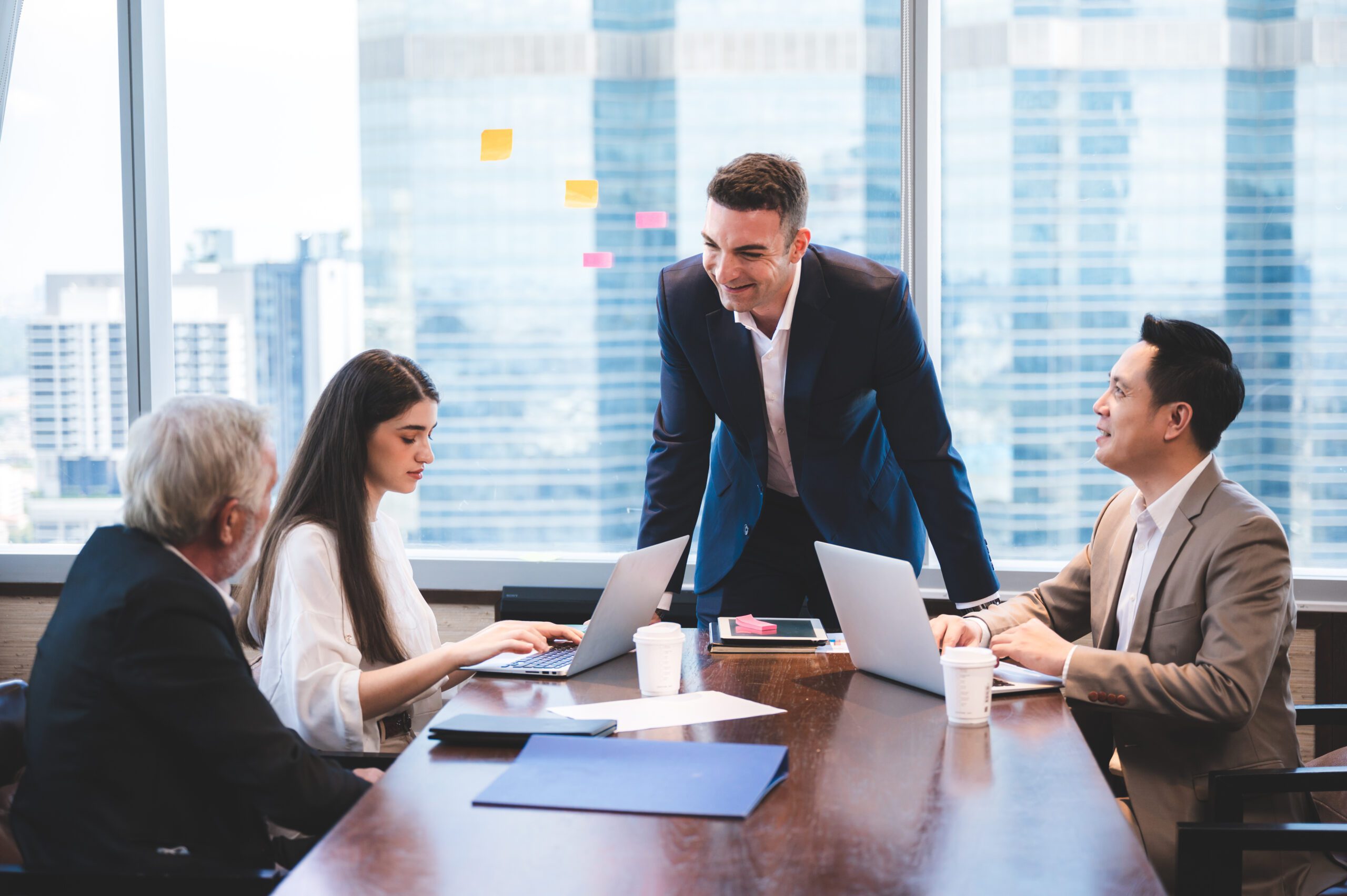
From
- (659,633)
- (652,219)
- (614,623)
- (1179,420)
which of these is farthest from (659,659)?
(652,219)

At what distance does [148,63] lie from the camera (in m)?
3.61

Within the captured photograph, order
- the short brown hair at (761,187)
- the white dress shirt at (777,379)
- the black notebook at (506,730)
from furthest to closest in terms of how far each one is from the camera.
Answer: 1. the white dress shirt at (777,379)
2. the short brown hair at (761,187)
3. the black notebook at (506,730)

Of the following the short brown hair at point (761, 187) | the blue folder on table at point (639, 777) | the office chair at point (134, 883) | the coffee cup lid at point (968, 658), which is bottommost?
the office chair at point (134, 883)

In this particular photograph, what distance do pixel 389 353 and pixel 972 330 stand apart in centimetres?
188

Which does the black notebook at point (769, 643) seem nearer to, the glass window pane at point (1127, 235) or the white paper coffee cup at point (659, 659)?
the white paper coffee cup at point (659, 659)

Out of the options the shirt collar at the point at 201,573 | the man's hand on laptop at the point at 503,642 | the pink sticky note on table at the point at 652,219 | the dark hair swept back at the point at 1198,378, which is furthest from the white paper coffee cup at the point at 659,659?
the pink sticky note on table at the point at 652,219

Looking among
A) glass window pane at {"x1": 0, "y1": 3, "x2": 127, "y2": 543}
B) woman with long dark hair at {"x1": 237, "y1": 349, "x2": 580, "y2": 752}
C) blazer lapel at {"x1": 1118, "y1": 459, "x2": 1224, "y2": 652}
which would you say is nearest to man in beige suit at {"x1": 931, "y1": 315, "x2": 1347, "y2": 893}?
blazer lapel at {"x1": 1118, "y1": 459, "x2": 1224, "y2": 652}

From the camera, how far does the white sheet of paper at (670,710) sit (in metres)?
1.66

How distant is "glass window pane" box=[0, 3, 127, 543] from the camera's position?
3643 mm

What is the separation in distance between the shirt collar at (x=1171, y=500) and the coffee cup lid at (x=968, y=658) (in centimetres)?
55

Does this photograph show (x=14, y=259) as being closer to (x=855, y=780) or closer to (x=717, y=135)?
(x=717, y=135)

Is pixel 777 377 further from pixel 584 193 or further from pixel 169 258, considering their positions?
pixel 169 258

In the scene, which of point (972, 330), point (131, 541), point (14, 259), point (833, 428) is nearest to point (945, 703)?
point (833, 428)

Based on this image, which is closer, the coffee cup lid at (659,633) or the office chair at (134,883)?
the office chair at (134,883)
